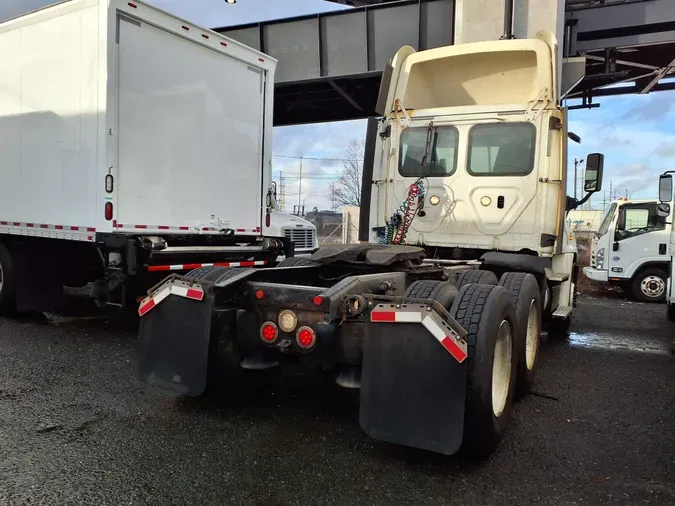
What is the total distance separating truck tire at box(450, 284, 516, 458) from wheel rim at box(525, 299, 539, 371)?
1.26m

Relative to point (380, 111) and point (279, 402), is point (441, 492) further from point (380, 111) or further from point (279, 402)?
point (380, 111)

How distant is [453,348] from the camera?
3.02 m

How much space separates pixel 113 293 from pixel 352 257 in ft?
10.4

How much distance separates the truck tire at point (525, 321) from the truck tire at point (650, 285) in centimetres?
858

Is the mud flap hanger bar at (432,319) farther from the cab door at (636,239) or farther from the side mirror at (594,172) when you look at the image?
the cab door at (636,239)

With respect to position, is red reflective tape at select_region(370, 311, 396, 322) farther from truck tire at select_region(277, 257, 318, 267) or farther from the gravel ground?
truck tire at select_region(277, 257, 318, 267)

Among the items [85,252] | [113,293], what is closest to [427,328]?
[113,293]

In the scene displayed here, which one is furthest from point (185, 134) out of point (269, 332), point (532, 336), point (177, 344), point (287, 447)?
point (532, 336)

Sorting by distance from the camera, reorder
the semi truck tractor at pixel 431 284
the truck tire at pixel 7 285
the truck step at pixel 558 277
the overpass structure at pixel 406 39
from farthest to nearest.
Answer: the overpass structure at pixel 406 39
the truck tire at pixel 7 285
the truck step at pixel 558 277
the semi truck tractor at pixel 431 284

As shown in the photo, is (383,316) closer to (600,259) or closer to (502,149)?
(502,149)

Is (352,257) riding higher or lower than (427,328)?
higher

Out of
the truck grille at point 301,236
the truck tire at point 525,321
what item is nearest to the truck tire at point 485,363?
the truck tire at point 525,321

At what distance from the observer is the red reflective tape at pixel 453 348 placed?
301cm

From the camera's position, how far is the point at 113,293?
Result: 6.18m
